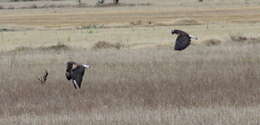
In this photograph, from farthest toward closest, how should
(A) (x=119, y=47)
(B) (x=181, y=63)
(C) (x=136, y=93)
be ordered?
(A) (x=119, y=47), (B) (x=181, y=63), (C) (x=136, y=93)

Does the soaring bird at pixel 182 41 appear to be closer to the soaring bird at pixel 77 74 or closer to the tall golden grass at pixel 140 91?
the tall golden grass at pixel 140 91

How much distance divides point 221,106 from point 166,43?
17654 mm

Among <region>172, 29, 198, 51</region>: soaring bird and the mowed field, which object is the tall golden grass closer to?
the mowed field

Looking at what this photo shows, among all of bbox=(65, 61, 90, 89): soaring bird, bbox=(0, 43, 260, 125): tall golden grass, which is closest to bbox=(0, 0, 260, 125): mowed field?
bbox=(0, 43, 260, 125): tall golden grass

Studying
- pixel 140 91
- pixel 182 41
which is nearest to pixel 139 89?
pixel 140 91

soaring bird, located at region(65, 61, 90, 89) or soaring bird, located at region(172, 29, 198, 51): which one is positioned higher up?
soaring bird, located at region(65, 61, 90, 89)

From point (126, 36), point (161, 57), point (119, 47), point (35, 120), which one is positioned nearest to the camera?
point (35, 120)

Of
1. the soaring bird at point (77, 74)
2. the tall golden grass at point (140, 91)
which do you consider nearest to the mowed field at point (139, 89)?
the tall golden grass at point (140, 91)

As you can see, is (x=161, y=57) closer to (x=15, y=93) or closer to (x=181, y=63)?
(x=181, y=63)

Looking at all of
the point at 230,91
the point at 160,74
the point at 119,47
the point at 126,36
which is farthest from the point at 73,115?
the point at 126,36

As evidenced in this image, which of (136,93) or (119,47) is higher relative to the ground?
(136,93)

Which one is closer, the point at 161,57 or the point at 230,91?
the point at 230,91

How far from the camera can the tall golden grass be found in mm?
12039

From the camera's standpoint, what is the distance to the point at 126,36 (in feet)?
119
